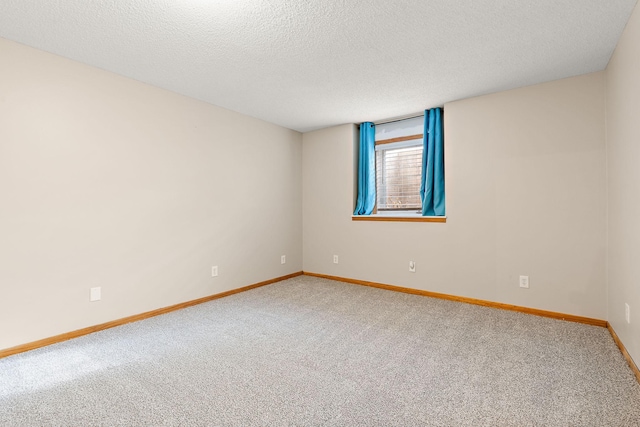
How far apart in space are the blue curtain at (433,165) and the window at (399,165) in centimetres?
30

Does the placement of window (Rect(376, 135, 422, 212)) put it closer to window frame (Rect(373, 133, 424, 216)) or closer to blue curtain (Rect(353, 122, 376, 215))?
window frame (Rect(373, 133, 424, 216))

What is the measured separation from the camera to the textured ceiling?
185cm

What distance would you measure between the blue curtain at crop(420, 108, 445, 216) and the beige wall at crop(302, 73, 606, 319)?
0.48ft

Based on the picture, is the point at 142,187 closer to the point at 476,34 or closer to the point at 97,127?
the point at 97,127

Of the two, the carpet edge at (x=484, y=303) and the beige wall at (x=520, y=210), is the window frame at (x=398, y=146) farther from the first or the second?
the carpet edge at (x=484, y=303)

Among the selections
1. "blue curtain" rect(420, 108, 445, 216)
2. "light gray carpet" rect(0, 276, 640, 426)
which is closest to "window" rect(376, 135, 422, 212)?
"blue curtain" rect(420, 108, 445, 216)

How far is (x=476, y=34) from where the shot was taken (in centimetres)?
212

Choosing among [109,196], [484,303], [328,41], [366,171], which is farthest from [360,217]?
[109,196]

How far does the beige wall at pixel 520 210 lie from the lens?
108 inches

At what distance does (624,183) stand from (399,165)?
7.98ft

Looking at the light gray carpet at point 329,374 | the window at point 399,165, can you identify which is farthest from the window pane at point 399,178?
the light gray carpet at point 329,374

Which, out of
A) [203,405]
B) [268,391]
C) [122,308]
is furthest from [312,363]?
[122,308]

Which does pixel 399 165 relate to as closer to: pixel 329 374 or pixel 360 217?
pixel 360 217

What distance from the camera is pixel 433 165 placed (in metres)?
3.72
